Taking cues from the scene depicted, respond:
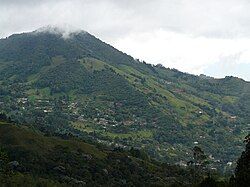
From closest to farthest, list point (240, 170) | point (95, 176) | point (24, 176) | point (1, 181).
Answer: point (240, 170) → point (1, 181) → point (24, 176) → point (95, 176)

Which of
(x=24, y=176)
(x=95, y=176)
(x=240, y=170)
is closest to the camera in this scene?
(x=240, y=170)

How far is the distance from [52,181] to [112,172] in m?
37.2

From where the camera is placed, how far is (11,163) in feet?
580

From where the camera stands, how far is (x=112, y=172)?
641 feet

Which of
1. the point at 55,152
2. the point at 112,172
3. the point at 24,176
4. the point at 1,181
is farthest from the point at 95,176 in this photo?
the point at 1,181

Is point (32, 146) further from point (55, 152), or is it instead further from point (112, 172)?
point (112, 172)

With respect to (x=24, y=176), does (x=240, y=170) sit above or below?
above

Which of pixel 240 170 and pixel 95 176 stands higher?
pixel 240 170

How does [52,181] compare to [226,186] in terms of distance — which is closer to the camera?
[226,186]

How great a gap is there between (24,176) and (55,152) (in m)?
37.6

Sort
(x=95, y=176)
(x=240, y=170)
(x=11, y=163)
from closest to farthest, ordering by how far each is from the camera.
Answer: (x=240, y=170), (x=11, y=163), (x=95, y=176)

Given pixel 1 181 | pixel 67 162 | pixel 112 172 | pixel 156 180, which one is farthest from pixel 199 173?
pixel 1 181

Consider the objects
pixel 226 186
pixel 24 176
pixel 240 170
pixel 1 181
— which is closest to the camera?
pixel 240 170

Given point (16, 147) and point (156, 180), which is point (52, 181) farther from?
point (156, 180)
